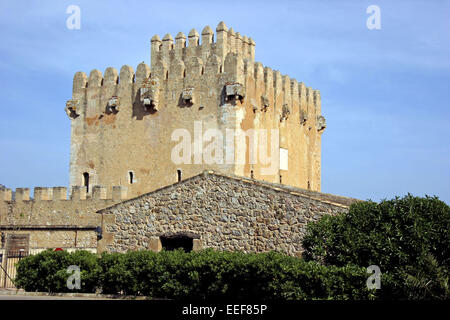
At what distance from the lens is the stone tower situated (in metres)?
27.5

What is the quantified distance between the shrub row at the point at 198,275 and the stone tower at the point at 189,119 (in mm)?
11450

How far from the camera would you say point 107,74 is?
31594mm

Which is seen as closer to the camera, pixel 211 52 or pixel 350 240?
pixel 350 240

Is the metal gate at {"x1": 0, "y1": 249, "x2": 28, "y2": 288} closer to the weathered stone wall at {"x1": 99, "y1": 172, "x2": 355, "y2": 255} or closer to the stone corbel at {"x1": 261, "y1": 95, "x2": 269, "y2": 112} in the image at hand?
the weathered stone wall at {"x1": 99, "y1": 172, "x2": 355, "y2": 255}

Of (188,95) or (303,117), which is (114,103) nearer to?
(188,95)

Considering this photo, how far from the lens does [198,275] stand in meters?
14.4

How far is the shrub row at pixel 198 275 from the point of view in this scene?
12.6m

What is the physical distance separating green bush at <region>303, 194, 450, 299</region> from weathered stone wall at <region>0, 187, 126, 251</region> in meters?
15.1

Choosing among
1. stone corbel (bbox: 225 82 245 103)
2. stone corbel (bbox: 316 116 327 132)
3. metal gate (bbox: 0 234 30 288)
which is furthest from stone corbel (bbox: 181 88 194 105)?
stone corbel (bbox: 316 116 327 132)

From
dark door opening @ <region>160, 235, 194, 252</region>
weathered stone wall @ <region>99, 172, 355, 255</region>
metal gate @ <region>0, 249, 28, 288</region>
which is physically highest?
weathered stone wall @ <region>99, 172, 355, 255</region>

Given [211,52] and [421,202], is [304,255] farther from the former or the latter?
[211,52]

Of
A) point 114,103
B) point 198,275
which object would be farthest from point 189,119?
point 198,275

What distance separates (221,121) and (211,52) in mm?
6137
